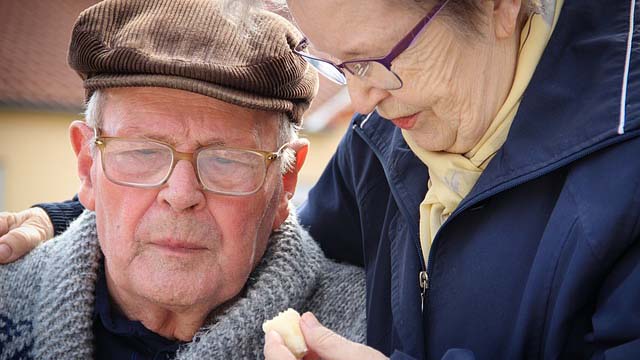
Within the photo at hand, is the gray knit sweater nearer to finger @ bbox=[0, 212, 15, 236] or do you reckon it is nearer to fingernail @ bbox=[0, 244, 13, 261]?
fingernail @ bbox=[0, 244, 13, 261]

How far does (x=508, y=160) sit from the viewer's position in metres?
2.00

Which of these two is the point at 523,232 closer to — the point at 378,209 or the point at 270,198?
the point at 378,209

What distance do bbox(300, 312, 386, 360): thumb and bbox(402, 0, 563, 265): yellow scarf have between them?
18.0 inches

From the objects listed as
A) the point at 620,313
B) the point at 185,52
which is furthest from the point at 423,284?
the point at 185,52

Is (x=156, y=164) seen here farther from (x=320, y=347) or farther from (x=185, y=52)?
(x=320, y=347)

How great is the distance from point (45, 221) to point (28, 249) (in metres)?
0.20

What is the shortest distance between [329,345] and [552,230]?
632 millimetres

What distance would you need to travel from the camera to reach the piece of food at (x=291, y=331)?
201 centimetres

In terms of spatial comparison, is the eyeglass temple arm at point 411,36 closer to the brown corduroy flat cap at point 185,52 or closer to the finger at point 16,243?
the brown corduroy flat cap at point 185,52

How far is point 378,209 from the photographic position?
8.98ft

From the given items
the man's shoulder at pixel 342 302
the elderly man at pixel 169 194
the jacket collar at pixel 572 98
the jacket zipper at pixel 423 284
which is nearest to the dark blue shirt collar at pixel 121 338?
the elderly man at pixel 169 194

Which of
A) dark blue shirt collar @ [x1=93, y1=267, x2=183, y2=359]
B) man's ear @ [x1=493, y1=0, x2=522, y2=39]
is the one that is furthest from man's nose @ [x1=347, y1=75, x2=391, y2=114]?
dark blue shirt collar @ [x1=93, y1=267, x2=183, y2=359]

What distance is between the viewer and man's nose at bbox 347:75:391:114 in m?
2.10

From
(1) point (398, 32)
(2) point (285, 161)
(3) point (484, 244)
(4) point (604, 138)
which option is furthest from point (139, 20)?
(4) point (604, 138)
